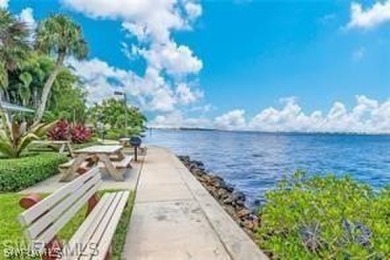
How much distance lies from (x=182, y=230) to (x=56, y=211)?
7.64 ft

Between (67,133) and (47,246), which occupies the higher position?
(67,133)

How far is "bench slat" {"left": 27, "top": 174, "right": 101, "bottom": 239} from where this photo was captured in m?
3.08

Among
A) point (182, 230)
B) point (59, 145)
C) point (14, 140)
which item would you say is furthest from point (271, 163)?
point (182, 230)

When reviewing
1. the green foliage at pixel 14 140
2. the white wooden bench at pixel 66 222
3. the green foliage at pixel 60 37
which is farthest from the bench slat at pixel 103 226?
the green foliage at pixel 60 37

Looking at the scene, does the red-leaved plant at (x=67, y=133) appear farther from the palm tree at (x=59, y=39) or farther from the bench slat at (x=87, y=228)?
the bench slat at (x=87, y=228)

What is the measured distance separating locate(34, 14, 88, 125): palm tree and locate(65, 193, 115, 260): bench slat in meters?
25.7

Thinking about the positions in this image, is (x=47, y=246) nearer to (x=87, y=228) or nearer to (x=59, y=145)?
(x=87, y=228)

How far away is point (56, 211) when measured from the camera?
3676 millimetres

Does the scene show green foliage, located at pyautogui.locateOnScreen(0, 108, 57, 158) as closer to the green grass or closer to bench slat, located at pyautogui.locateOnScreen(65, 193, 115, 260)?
the green grass

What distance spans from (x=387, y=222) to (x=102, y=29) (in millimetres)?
36878

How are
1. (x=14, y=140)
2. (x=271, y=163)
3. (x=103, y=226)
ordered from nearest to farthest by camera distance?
1. (x=103, y=226)
2. (x=14, y=140)
3. (x=271, y=163)

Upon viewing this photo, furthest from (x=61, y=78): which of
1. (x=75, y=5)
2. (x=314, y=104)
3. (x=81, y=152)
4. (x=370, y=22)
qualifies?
(x=81, y=152)

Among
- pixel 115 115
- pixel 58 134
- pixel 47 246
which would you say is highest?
pixel 115 115

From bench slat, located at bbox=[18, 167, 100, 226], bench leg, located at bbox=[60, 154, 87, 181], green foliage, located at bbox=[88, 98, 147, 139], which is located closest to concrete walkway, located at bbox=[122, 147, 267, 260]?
bench slat, located at bbox=[18, 167, 100, 226]
